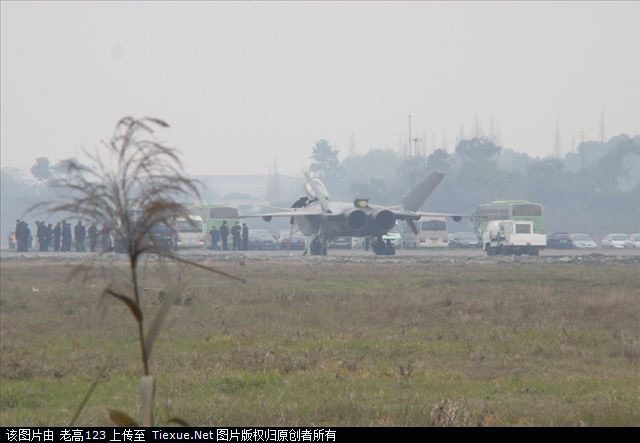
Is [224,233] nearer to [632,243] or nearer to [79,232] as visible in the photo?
[632,243]

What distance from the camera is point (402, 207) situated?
64000 millimetres

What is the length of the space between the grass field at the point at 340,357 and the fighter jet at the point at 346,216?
94.6 feet

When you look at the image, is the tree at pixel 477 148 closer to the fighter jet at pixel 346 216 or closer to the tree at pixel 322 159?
the tree at pixel 322 159

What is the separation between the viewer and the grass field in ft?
35.8

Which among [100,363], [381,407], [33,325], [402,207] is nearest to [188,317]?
[33,325]

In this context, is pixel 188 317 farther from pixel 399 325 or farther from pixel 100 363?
pixel 100 363

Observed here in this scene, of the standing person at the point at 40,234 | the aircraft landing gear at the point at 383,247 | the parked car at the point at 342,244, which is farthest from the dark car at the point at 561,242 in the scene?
the standing person at the point at 40,234

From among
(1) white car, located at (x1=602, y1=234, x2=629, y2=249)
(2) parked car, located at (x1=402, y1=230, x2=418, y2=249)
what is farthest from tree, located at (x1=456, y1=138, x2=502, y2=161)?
(1) white car, located at (x1=602, y1=234, x2=629, y2=249)

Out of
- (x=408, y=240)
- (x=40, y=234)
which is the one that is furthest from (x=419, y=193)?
(x=408, y=240)

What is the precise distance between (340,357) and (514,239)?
153 ft

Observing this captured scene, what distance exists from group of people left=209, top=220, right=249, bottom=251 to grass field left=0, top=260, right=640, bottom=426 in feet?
146

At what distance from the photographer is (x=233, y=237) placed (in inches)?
2943

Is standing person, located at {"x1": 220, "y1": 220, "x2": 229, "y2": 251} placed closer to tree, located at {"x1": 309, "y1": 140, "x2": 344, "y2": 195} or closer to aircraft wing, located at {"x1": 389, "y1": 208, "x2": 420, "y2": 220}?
aircraft wing, located at {"x1": 389, "y1": 208, "x2": 420, "y2": 220}
